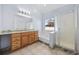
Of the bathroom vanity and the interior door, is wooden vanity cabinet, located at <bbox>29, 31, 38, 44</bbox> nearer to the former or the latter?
the bathroom vanity

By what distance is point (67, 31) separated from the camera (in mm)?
1968

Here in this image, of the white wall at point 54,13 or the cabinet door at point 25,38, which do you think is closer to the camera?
the white wall at point 54,13

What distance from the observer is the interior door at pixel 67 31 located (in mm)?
1927

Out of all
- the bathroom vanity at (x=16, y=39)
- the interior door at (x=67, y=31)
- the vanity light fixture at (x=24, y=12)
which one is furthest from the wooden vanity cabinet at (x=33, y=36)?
the interior door at (x=67, y=31)

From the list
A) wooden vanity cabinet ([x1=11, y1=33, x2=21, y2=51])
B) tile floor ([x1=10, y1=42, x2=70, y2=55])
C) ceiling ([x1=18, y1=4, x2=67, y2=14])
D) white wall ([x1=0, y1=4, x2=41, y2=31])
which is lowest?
tile floor ([x1=10, y1=42, x2=70, y2=55])

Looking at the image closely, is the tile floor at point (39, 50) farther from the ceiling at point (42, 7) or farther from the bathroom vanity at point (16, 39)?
the ceiling at point (42, 7)

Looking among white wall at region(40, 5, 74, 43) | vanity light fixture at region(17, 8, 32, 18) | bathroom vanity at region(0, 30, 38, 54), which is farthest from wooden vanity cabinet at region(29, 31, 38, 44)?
vanity light fixture at region(17, 8, 32, 18)

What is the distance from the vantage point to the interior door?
193 centimetres

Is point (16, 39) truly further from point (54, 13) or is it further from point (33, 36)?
point (54, 13)

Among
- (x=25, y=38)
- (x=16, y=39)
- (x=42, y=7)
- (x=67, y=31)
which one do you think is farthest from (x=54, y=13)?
(x=16, y=39)
